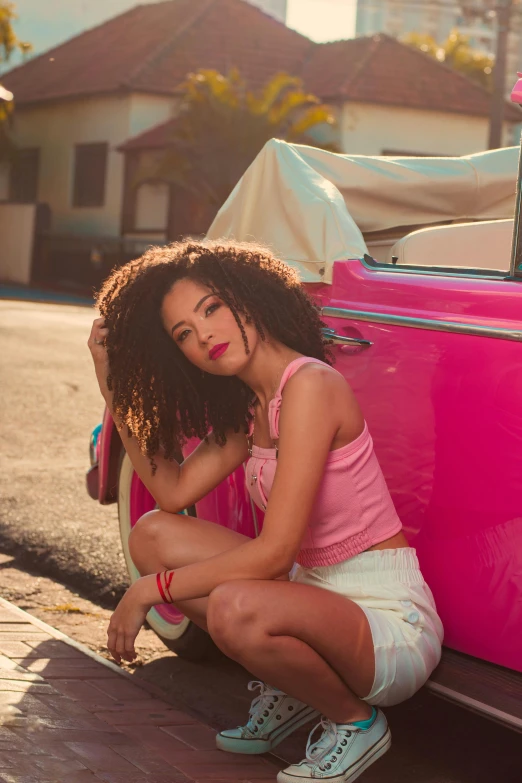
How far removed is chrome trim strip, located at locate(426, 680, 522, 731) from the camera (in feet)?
8.13

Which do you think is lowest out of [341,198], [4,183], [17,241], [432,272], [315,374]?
[315,374]

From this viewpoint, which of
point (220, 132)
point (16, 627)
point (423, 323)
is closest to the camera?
point (423, 323)

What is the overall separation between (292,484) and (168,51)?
29.6 m

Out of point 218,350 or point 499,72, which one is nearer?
point 218,350

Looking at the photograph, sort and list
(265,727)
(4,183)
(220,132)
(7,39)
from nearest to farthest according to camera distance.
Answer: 1. (265,727)
2. (220,132)
3. (7,39)
4. (4,183)

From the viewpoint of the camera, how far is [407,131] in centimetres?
2944

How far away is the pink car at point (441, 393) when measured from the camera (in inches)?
106

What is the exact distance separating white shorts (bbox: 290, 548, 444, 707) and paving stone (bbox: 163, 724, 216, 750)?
0.54m

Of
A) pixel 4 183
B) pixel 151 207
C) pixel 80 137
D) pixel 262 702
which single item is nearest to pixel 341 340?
pixel 262 702

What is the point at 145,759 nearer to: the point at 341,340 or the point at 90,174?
the point at 341,340

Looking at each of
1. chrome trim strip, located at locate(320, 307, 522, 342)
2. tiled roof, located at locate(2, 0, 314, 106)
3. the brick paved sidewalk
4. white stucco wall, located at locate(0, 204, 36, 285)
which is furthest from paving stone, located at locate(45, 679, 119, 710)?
tiled roof, located at locate(2, 0, 314, 106)

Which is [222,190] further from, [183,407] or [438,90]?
[183,407]

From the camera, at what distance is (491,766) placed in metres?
3.11

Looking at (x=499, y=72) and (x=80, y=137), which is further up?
(x=499, y=72)
